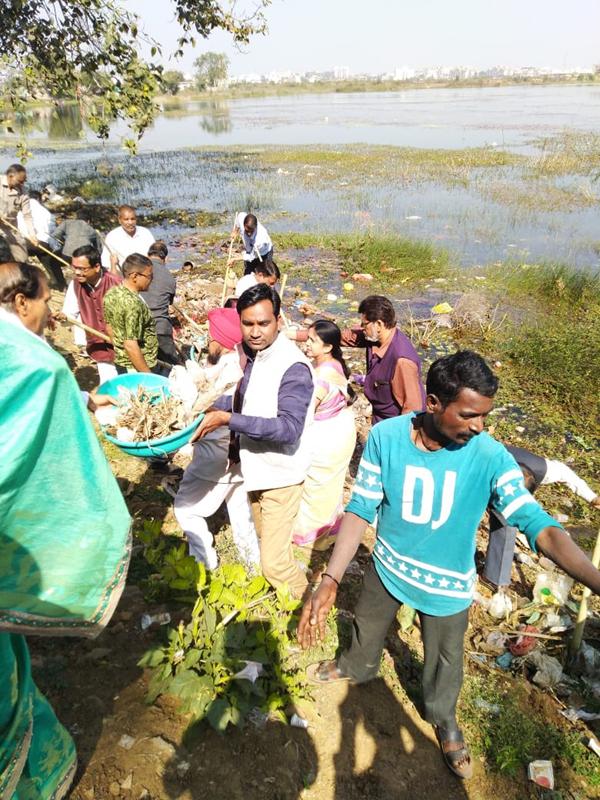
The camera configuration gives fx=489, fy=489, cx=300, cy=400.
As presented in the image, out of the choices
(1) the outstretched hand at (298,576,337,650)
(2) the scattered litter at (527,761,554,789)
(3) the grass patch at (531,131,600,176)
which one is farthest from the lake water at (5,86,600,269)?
(1) the outstretched hand at (298,576,337,650)

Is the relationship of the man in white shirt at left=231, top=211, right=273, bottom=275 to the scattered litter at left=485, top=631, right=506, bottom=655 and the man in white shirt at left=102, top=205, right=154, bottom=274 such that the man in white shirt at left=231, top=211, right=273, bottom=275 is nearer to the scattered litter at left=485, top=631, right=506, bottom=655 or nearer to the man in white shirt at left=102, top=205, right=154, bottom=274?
the man in white shirt at left=102, top=205, right=154, bottom=274

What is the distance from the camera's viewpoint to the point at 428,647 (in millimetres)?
2146

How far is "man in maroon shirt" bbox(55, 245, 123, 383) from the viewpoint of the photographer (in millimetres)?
4039

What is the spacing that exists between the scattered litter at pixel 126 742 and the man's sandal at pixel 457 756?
1.40 m

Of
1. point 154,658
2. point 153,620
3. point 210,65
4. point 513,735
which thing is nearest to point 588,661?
point 513,735

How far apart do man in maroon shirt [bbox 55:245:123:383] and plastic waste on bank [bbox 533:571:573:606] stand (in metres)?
3.64

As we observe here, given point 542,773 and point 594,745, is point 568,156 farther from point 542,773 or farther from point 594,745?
point 542,773

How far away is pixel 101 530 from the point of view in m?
1.28

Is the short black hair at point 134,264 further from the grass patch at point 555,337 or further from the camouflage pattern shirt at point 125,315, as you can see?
the grass patch at point 555,337

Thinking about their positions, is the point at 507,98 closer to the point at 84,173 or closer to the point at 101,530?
the point at 84,173

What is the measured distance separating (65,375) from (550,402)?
5925 mm

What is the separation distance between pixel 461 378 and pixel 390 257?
378 inches

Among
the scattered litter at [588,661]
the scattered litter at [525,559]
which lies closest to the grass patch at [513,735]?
the scattered litter at [588,661]

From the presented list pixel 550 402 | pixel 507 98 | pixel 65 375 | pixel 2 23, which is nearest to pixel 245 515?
pixel 65 375
